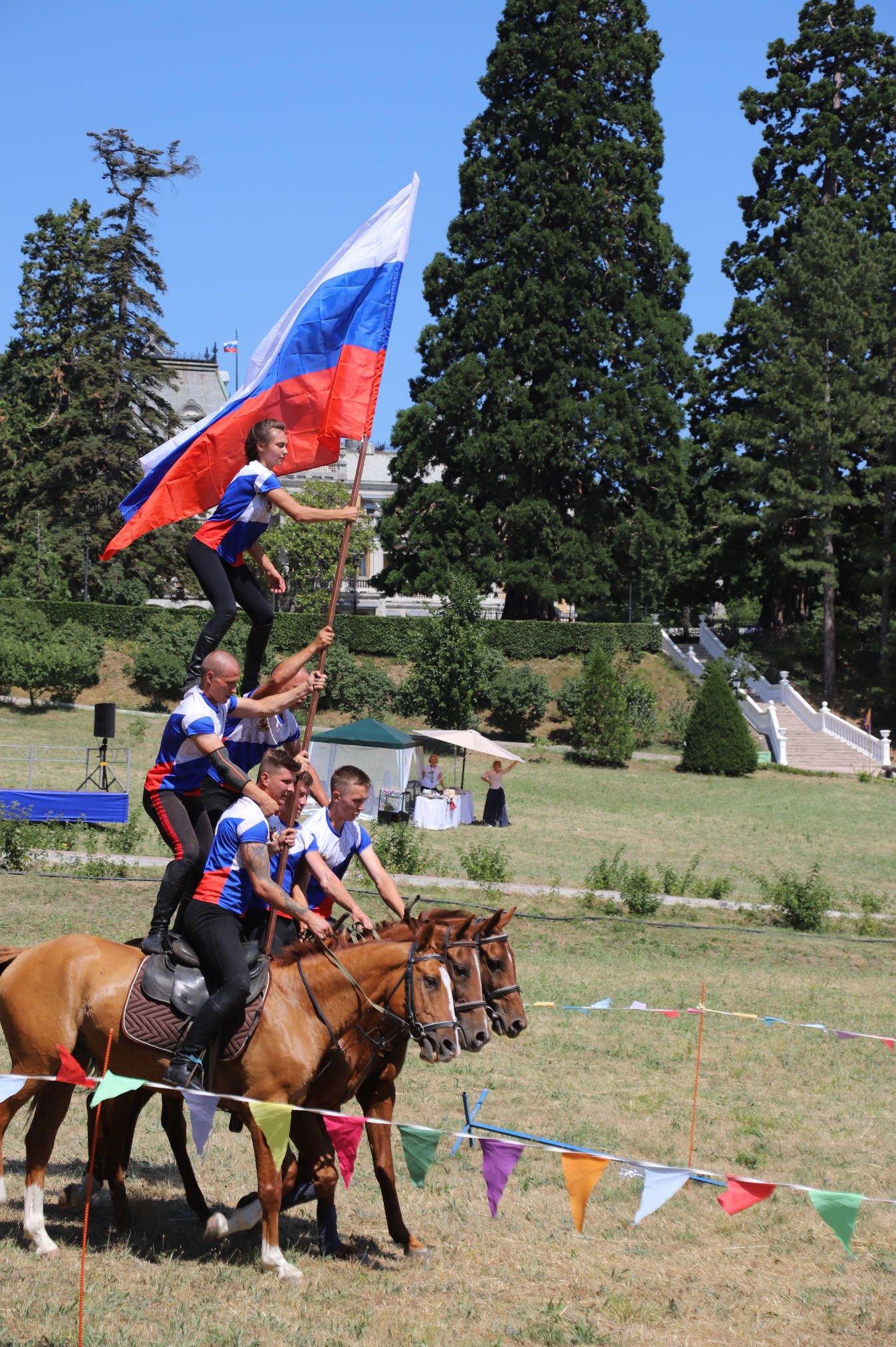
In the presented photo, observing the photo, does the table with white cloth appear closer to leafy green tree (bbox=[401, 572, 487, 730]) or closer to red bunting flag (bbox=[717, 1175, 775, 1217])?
leafy green tree (bbox=[401, 572, 487, 730])

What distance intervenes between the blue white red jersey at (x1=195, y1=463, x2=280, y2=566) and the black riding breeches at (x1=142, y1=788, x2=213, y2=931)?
1.67 m

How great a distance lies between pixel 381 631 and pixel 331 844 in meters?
43.0

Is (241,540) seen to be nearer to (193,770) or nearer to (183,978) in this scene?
(193,770)

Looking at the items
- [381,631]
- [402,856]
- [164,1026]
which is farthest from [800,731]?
[164,1026]

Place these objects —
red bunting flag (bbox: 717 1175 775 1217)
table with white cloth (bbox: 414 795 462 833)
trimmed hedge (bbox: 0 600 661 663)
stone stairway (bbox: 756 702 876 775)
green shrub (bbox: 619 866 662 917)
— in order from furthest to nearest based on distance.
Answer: trimmed hedge (bbox: 0 600 661 663)
stone stairway (bbox: 756 702 876 775)
table with white cloth (bbox: 414 795 462 833)
green shrub (bbox: 619 866 662 917)
red bunting flag (bbox: 717 1175 775 1217)

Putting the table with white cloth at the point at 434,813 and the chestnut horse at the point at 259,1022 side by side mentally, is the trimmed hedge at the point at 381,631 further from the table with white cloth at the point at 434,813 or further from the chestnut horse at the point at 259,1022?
the chestnut horse at the point at 259,1022

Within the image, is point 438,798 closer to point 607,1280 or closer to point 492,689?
point 492,689

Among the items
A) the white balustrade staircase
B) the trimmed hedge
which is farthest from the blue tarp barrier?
the white balustrade staircase

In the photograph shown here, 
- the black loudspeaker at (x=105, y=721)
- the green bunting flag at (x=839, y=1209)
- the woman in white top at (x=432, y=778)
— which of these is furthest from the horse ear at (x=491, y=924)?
the woman in white top at (x=432, y=778)

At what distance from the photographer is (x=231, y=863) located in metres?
6.52

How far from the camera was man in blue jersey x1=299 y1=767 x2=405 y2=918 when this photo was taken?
730 cm

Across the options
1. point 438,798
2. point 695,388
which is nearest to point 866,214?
point 695,388

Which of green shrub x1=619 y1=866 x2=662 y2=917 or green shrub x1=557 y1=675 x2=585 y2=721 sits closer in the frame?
green shrub x1=619 y1=866 x2=662 y2=917

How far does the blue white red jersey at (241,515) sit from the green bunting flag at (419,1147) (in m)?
3.75
